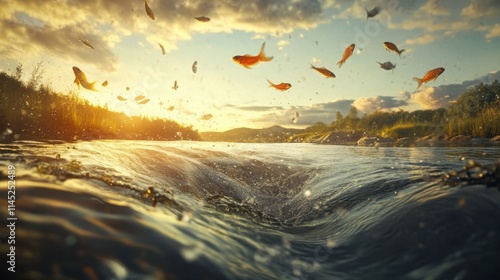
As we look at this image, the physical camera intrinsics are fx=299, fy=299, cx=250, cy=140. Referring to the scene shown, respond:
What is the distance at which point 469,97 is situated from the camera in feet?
133

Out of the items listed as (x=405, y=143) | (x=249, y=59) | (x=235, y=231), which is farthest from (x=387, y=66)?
(x=405, y=143)

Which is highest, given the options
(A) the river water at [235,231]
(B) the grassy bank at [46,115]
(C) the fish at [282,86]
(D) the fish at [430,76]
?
(D) the fish at [430,76]

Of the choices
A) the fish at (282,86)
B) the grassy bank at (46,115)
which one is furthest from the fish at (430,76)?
the grassy bank at (46,115)

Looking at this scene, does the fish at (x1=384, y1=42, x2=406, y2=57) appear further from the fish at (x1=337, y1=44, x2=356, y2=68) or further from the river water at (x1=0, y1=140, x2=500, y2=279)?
the river water at (x1=0, y1=140, x2=500, y2=279)

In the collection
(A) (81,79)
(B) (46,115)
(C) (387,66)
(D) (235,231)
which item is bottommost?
(D) (235,231)

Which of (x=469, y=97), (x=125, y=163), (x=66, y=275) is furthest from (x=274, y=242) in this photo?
(x=469, y=97)

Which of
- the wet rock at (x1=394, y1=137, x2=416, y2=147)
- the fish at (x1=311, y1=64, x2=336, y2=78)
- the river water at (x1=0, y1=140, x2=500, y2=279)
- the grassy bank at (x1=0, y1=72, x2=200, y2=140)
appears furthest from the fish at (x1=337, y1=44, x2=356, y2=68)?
the wet rock at (x1=394, y1=137, x2=416, y2=147)

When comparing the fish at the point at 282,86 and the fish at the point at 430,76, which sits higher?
the fish at the point at 430,76

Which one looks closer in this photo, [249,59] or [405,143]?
[249,59]

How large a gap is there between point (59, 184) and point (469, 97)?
4960 cm

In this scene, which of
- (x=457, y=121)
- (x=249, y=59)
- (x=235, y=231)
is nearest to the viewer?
(x=235, y=231)

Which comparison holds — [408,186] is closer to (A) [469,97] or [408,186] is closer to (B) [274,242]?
(B) [274,242]

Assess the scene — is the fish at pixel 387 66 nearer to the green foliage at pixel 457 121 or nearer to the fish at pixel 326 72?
the fish at pixel 326 72

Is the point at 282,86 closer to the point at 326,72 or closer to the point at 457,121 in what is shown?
the point at 326,72
